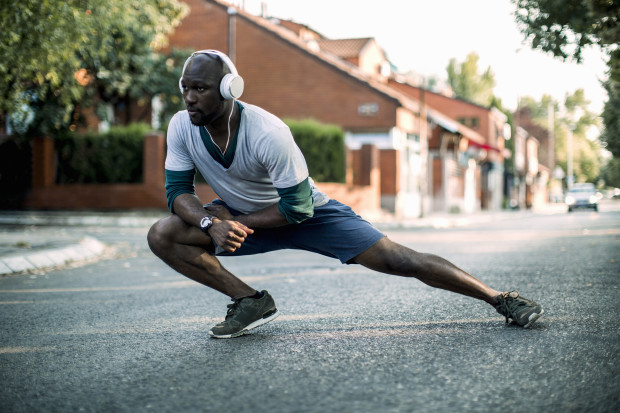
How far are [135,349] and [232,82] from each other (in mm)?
1520

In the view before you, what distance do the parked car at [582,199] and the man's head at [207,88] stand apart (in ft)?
150

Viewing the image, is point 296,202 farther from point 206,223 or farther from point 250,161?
point 206,223

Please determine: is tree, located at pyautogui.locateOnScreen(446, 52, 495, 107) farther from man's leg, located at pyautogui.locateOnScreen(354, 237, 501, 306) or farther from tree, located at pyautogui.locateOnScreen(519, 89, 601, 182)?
man's leg, located at pyautogui.locateOnScreen(354, 237, 501, 306)

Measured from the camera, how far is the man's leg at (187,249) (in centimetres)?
428

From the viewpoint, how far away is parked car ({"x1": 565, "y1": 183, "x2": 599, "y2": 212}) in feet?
153

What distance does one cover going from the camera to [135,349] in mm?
4035

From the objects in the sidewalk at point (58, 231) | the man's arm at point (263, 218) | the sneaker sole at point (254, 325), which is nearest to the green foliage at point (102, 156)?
the sidewalk at point (58, 231)

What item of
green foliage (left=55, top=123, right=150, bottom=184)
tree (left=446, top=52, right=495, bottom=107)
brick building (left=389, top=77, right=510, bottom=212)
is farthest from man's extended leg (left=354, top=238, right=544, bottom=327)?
tree (left=446, top=52, right=495, bottom=107)

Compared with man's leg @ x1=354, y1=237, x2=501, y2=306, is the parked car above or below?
below

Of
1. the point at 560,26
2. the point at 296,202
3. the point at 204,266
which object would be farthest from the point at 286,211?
the point at 560,26

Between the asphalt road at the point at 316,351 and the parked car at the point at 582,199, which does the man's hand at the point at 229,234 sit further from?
the parked car at the point at 582,199

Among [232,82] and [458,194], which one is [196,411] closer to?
[232,82]

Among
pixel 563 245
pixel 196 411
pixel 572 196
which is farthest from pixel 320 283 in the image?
pixel 572 196

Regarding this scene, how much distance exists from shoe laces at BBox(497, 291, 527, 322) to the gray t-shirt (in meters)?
1.20
